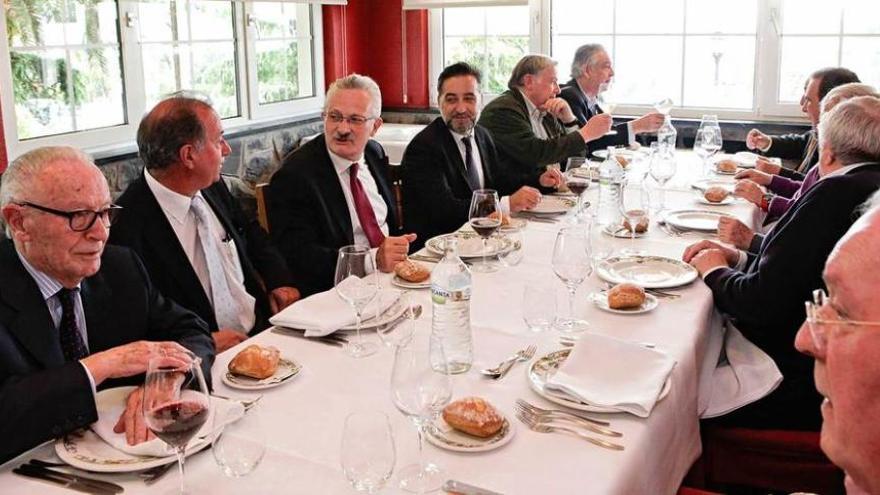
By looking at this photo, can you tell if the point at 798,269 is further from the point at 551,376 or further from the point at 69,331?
the point at 69,331

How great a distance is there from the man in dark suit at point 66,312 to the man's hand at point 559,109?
2.75 meters

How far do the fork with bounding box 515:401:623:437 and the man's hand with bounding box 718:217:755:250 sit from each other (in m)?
1.42

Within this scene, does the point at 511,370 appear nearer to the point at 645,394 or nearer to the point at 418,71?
the point at 645,394

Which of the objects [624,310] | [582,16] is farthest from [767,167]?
[624,310]

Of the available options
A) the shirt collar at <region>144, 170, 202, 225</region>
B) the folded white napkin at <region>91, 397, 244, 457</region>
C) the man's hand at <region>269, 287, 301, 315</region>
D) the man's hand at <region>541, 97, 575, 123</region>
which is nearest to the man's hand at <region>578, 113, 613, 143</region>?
the man's hand at <region>541, 97, 575, 123</region>

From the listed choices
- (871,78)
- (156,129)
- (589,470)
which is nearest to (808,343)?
(589,470)

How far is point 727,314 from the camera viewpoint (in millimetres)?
2236

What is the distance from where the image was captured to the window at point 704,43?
4.88 metres

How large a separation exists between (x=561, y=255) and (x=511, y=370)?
0.36m

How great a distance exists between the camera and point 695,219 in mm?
3090

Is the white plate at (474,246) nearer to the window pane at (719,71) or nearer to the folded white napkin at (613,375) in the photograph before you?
the folded white napkin at (613,375)

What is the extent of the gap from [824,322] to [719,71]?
456 centimetres

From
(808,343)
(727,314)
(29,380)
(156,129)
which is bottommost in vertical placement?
(727,314)

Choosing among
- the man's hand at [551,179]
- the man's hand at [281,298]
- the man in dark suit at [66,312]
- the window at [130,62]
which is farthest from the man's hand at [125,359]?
the window at [130,62]
